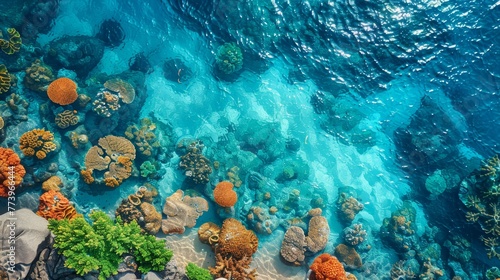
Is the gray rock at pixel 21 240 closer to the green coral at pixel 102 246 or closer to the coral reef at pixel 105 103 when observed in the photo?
the green coral at pixel 102 246

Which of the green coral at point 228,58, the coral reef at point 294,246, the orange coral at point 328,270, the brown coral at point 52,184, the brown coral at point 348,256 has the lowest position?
the brown coral at point 52,184

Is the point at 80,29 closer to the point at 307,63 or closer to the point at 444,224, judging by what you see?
the point at 307,63

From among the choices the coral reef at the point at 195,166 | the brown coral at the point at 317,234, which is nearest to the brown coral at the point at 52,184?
the coral reef at the point at 195,166

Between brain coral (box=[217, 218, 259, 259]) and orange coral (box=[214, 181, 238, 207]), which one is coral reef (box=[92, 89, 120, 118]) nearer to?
orange coral (box=[214, 181, 238, 207])

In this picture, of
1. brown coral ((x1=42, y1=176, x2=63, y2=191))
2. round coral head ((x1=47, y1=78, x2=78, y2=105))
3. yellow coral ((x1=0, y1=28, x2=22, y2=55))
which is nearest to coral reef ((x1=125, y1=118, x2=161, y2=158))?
round coral head ((x1=47, y1=78, x2=78, y2=105))

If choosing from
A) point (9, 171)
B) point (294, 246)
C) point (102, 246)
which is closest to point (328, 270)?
point (294, 246)

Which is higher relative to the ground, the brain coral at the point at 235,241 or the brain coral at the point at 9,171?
the brain coral at the point at 235,241

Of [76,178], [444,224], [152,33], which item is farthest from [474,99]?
[76,178]
